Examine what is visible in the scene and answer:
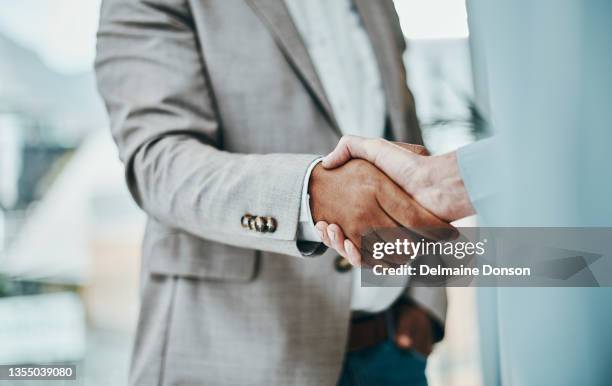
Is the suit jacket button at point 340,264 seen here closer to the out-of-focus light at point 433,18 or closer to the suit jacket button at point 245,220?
the suit jacket button at point 245,220

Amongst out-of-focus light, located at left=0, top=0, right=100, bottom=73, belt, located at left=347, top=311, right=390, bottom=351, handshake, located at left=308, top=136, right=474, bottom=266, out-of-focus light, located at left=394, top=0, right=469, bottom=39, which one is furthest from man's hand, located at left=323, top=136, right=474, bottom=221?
out-of-focus light, located at left=0, top=0, right=100, bottom=73

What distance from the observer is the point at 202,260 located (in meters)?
0.65

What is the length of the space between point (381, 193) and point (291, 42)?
230 millimetres

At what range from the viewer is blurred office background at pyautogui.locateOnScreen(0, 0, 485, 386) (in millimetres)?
949

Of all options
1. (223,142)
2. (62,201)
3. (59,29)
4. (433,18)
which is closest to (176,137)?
(223,142)

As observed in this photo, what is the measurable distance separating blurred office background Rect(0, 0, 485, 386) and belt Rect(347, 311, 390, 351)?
122 mm

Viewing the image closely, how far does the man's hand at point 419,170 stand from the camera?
1.43 ft

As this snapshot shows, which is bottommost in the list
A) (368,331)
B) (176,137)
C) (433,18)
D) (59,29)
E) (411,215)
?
(368,331)

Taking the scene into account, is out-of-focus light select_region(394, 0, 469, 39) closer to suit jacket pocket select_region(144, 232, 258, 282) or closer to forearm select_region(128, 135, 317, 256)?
forearm select_region(128, 135, 317, 256)

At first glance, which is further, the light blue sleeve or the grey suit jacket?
the grey suit jacket

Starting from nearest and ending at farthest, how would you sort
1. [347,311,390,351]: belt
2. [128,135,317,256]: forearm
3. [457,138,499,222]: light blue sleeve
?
[457,138,499,222]: light blue sleeve
[128,135,317,256]: forearm
[347,311,390,351]: belt

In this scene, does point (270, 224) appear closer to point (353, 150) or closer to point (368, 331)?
point (353, 150)

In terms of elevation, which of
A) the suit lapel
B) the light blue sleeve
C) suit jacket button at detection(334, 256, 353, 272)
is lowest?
suit jacket button at detection(334, 256, 353, 272)

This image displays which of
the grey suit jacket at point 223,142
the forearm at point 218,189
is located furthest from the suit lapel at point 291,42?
the forearm at point 218,189
